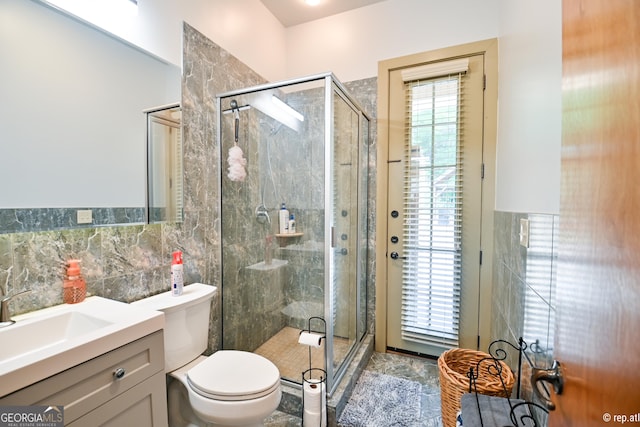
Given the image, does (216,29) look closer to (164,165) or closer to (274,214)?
(164,165)

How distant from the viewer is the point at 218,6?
190 cm

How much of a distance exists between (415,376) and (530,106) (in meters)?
1.90

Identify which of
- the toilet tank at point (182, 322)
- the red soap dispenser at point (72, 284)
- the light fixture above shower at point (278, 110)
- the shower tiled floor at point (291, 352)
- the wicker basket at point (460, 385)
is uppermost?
the light fixture above shower at point (278, 110)

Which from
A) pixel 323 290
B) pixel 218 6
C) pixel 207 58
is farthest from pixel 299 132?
pixel 323 290

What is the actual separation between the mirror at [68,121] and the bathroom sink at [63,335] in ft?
1.16

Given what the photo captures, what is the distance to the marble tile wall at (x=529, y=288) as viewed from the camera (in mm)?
903

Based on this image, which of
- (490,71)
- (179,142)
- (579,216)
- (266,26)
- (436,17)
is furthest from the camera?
(266,26)

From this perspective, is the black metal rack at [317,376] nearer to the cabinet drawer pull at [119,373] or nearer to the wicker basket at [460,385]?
the wicker basket at [460,385]

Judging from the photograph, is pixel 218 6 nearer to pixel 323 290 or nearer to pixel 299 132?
pixel 299 132

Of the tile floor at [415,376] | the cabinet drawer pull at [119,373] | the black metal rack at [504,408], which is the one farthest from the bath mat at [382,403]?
the cabinet drawer pull at [119,373]

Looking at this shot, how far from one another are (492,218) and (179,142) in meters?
2.20

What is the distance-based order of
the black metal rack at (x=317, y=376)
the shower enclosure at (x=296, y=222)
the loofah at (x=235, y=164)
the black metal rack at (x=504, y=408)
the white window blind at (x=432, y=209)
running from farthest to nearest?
the white window blind at (x=432, y=209) < the loofah at (x=235, y=164) < the shower enclosure at (x=296, y=222) < the black metal rack at (x=317, y=376) < the black metal rack at (x=504, y=408)

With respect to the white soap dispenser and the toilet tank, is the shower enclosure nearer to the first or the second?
the white soap dispenser

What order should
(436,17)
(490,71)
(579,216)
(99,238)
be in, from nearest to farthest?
1. (579,216)
2. (99,238)
3. (490,71)
4. (436,17)
